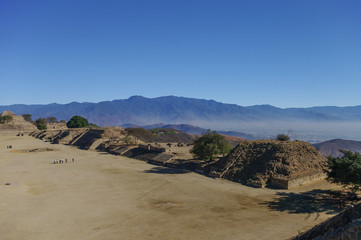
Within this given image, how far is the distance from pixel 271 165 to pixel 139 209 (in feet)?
68.4

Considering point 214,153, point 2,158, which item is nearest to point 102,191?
point 214,153

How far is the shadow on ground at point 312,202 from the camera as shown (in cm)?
2420

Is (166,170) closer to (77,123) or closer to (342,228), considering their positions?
(342,228)

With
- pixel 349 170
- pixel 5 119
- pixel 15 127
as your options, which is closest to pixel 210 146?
pixel 349 170

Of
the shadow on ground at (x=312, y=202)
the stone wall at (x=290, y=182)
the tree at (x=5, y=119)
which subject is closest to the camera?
the shadow on ground at (x=312, y=202)

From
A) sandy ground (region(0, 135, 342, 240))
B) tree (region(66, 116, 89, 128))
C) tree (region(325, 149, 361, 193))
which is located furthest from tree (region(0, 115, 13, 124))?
tree (region(325, 149, 361, 193))

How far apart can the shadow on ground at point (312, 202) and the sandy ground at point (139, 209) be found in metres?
0.53

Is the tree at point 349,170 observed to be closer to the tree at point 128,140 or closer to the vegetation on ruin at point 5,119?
the tree at point 128,140

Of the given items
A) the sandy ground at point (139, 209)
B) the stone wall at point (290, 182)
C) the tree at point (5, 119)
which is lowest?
the sandy ground at point (139, 209)

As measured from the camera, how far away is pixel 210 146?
4388cm

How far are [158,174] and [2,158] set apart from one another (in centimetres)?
3652

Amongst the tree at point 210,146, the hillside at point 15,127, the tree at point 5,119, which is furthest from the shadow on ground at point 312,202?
the tree at point 5,119

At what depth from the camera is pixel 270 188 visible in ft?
105

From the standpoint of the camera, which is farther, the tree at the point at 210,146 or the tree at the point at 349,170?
the tree at the point at 210,146
